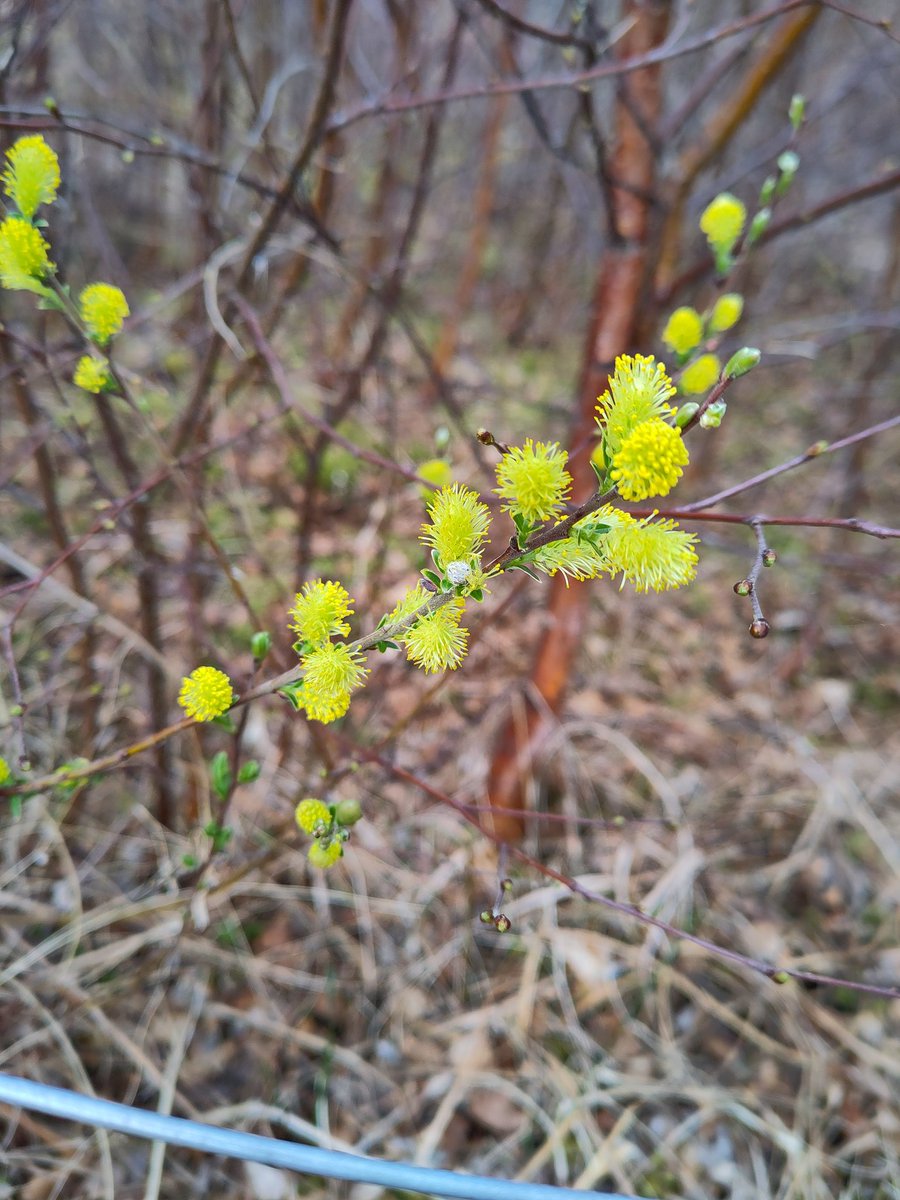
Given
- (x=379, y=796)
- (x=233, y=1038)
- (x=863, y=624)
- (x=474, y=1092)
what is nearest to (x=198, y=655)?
(x=379, y=796)

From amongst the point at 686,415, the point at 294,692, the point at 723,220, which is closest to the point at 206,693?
the point at 294,692

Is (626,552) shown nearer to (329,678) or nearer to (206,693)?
(329,678)

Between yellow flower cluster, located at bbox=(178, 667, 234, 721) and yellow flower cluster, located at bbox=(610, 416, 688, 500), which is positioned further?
yellow flower cluster, located at bbox=(178, 667, 234, 721)

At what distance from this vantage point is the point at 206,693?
593 millimetres

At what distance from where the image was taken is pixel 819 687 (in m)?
2.52

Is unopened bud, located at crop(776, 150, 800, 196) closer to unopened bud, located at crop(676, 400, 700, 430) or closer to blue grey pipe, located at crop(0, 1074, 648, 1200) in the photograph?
unopened bud, located at crop(676, 400, 700, 430)

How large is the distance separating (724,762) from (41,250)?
1965mm

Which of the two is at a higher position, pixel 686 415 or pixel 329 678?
pixel 686 415

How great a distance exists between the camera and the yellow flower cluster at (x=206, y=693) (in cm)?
59

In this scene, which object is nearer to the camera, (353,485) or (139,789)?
(139,789)

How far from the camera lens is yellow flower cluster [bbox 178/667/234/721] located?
0.59 m

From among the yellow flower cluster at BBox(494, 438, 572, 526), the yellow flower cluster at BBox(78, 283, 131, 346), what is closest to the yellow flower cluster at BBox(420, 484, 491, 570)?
the yellow flower cluster at BBox(494, 438, 572, 526)

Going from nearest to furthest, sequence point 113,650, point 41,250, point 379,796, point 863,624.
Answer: point 41,250, point 379,796, point 113,650, point 863,624

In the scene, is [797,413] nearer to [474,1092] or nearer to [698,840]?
[698,840]
